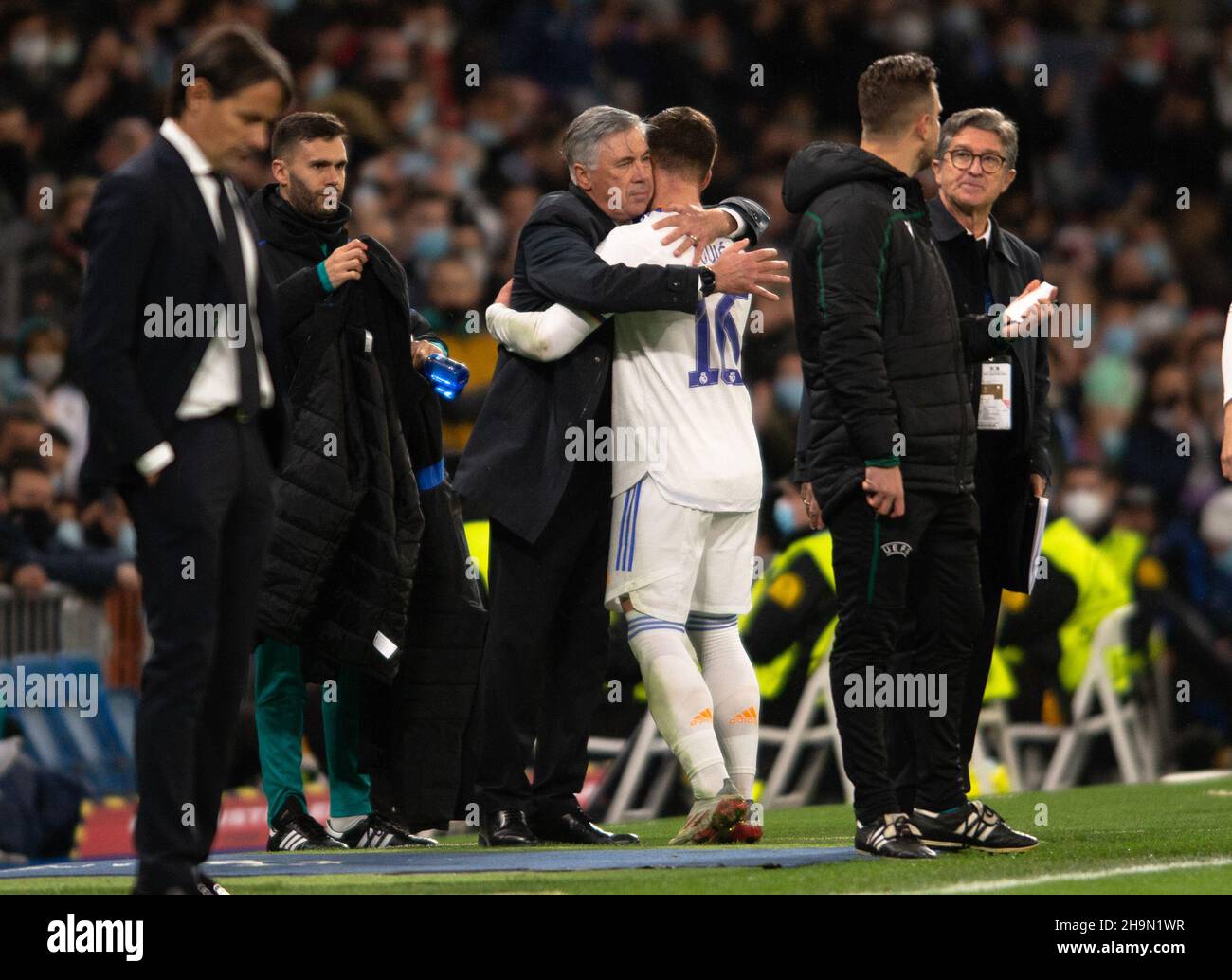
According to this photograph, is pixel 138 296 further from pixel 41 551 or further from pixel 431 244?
pixel 431 244

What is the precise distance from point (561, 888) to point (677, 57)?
1023 centimetres

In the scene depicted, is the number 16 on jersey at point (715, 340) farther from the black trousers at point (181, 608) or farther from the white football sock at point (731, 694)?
the black trousers at point (181, 608)

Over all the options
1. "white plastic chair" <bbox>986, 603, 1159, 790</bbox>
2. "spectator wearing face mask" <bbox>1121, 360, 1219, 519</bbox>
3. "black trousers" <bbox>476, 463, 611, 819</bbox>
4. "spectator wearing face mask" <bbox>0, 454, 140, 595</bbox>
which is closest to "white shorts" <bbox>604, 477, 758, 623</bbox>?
"black trousers" <bbox>476, 463, 611, 819</bbox>

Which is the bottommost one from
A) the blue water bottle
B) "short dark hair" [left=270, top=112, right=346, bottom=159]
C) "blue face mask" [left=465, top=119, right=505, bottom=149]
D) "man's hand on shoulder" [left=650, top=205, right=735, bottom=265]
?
the blue water bottle

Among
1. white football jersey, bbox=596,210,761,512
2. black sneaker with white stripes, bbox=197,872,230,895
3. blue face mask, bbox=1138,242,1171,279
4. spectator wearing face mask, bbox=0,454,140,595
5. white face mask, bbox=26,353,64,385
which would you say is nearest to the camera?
black sneaker with white stripes, bbox=197,872,230,895

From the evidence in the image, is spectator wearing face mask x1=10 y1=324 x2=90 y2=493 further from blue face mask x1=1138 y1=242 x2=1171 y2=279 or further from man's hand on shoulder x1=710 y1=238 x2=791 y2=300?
blue face mask x1=1138 y1=242 x2=1171 y2=279

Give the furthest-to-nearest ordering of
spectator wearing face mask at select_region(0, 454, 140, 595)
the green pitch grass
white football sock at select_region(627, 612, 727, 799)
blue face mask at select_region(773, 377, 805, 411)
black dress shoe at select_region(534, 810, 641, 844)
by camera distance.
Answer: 1. blue face mask at select_region(773, 377, 805, 411)
2. spectator wearing face mask at select_region(0, 454, 140, 595)
3. black dress shoe at select_region(534, 810, 641, 844)
4. white football sock at select_region(627, 612, 727, 799)
5. the green pitch grass

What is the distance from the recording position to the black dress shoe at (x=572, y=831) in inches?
228

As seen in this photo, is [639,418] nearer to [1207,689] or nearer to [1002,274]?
[1002,274]

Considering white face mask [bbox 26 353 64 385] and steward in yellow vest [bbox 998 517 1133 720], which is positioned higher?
white face mask [bbox 26 353 64 385]

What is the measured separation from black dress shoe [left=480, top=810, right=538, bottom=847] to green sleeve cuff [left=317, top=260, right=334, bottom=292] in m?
1.55

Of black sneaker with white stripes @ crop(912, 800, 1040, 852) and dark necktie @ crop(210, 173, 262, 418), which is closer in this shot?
A: dark necktie @ crop(210, 173, 262, 418)

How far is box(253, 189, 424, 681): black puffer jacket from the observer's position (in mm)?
5664

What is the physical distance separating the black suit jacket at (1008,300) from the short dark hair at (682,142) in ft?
2.27
